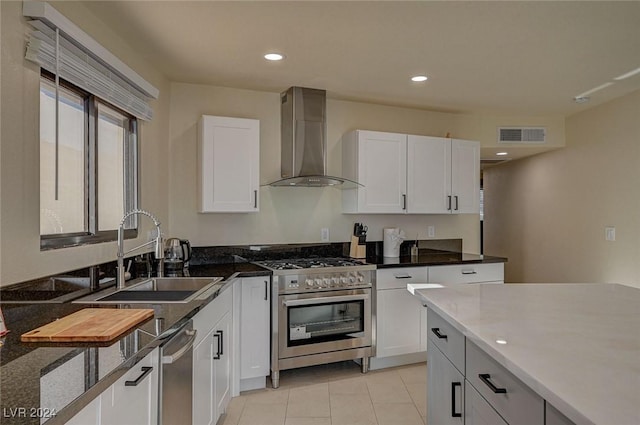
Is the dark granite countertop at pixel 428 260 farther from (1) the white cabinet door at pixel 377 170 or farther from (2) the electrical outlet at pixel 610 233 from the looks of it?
(2) the electrical outlet at pixel 610 233

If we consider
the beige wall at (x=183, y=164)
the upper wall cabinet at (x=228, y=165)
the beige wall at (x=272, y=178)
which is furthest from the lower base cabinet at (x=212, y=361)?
→ the beige wall at (x=272, y=178)

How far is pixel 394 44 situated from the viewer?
261 centimetres

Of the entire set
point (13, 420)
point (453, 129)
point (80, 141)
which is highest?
point (453, 129)

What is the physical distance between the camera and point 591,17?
224 cm

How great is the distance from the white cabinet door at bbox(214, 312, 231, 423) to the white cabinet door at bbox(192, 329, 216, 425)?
72 millimetres

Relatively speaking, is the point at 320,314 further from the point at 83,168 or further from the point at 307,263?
the point at 83,168

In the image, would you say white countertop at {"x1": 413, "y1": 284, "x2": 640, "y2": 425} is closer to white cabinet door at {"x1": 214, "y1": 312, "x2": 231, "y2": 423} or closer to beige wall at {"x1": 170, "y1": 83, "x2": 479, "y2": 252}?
white cabinet door at {"x1": 214, "y1": 312, "x2": 231, "y2": 423}

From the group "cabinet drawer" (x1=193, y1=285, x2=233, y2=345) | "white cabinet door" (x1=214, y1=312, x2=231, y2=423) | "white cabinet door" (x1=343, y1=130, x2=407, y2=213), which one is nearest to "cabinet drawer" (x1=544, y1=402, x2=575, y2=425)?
"cabinet drawer" (x1=193, y1=285, x2=233, y2=345)

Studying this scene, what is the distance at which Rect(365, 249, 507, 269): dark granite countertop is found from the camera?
3453 millimetres

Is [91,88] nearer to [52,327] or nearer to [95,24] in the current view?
[95,24]

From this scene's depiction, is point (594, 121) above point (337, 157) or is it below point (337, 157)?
above

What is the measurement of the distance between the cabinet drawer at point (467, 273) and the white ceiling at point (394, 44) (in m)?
1.62

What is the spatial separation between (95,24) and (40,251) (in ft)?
4.34

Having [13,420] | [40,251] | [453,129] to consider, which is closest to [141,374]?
[13,420]
